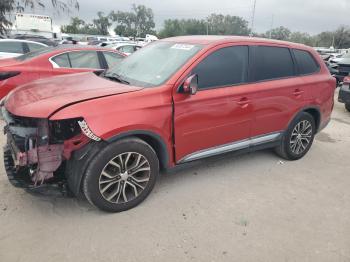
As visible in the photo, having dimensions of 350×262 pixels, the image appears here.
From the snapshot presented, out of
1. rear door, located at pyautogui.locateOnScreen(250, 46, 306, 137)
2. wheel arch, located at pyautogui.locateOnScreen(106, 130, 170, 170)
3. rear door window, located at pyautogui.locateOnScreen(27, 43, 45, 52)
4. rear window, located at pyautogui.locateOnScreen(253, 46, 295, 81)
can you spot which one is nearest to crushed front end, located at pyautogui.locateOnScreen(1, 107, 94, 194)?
wheel arch, located at pyautogui.locateOnScreen(106, 130, 170, 170)

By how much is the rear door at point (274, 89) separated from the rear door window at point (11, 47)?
7.84m

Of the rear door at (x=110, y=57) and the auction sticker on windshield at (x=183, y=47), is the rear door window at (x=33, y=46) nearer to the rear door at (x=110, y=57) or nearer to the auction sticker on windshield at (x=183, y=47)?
the rear door at (x=110, y=57)

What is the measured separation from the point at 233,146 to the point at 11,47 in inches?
317

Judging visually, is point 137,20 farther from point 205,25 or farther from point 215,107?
point 215,107

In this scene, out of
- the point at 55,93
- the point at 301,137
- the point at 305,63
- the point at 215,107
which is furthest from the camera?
the point at 301,137

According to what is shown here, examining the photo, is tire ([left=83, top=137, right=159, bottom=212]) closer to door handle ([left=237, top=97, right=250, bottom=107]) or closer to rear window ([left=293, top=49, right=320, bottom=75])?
door handle ([left=237, top=97, right=250, bottom=107])

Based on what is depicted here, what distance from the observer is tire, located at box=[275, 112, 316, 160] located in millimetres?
4836

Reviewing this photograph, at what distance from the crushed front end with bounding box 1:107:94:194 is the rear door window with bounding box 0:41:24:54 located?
7.33m

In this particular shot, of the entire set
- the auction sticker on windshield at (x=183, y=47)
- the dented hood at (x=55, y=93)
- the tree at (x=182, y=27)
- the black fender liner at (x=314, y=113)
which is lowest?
the tree at (x=182, y=27)

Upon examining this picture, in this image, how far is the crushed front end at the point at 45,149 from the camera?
3061mm

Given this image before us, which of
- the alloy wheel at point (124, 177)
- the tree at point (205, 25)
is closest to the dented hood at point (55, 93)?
the alloy wheel at point (124, 177)

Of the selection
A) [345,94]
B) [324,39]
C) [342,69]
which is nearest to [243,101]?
[345,94]

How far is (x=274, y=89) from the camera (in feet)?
14.3

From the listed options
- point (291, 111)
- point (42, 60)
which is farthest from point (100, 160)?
point (42, 60)
